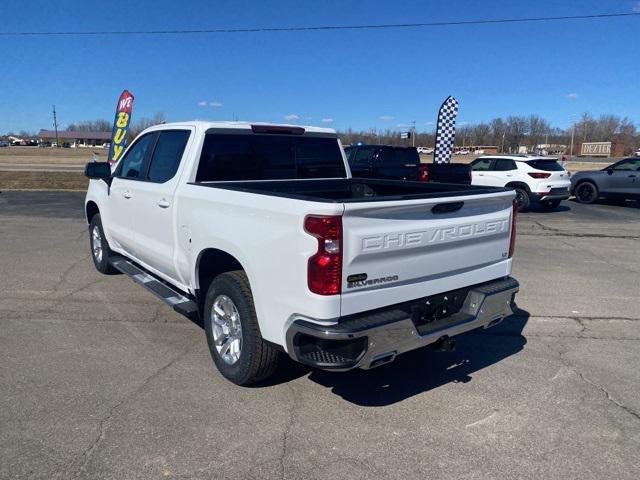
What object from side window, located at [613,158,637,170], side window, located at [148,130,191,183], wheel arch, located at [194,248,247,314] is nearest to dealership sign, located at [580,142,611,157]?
side window, located at [613,158,637,170]

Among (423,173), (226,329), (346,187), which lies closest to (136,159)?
(346,187)

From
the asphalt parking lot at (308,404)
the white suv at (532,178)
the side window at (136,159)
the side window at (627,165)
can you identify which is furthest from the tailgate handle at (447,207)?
the side window at (627,165)

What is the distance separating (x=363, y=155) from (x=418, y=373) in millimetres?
11280

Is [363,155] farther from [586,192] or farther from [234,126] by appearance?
[234,126]

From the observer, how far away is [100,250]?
698 centimetres

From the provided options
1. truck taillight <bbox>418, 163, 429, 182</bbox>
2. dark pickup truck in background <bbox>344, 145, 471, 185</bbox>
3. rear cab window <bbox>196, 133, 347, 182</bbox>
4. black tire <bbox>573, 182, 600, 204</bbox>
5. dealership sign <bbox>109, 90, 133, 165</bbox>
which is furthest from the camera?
black tire <bbox>573, 182, 600, 204</bbox>

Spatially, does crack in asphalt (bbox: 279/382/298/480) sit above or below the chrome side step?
below

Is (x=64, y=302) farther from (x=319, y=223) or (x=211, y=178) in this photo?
(x=319, y=223)

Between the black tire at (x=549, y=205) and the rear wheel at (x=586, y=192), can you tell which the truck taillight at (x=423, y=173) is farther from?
the rear wheel at (x=586, y=192)

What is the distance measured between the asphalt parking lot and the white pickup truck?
44cm

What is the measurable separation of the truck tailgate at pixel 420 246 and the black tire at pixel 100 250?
4.42 m

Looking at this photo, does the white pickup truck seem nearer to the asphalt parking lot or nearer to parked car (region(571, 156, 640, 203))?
the asphalt parking lot

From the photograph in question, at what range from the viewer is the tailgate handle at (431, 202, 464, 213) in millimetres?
3430

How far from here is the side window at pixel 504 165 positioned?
1583 cm
